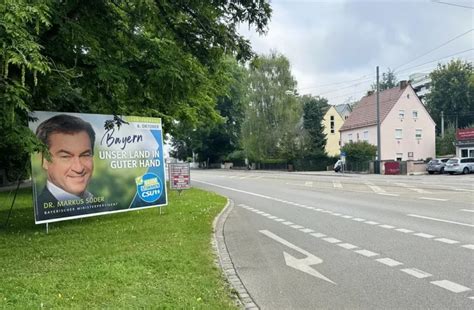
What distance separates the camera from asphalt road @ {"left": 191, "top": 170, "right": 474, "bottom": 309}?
5.75m

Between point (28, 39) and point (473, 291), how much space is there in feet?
20.9

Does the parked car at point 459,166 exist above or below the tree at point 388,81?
below

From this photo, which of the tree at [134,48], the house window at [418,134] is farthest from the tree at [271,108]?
the tree at [134,48]

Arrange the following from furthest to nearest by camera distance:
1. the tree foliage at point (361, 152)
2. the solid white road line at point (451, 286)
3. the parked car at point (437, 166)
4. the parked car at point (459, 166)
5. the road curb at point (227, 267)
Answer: the tree foliage at point (361, 152) → the parked car at point (437, 166) → the parked car at point (459, 166) → the solid white road line at point (451, 286) → the road curb at point (227, 267)

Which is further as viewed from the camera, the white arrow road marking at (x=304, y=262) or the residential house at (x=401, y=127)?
the residential house at (x=401, y=127)

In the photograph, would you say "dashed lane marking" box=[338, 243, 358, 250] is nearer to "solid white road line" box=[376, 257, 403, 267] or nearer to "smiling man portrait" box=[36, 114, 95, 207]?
"solid white road line" box=[376, 257, 403, 267]

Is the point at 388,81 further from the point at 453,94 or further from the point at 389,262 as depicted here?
the point at 389,262

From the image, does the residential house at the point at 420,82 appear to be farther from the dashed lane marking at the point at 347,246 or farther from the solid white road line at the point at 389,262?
the solid white road line at the point at 389,262

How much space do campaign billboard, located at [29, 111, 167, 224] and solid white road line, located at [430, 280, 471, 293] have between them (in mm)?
7775

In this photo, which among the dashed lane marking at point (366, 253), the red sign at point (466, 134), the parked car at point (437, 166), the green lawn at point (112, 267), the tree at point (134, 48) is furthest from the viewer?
the red sign at point (466, 134)

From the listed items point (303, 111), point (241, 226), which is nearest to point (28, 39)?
point (241, 226)

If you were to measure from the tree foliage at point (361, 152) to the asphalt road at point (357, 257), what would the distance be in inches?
1472

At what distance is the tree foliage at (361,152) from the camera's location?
51.7m

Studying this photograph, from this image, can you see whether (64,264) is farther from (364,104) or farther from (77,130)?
(364,104)
